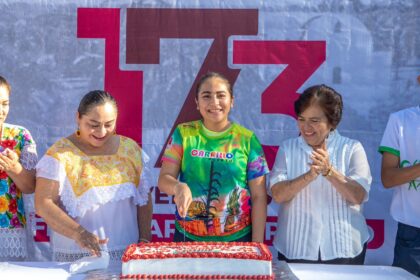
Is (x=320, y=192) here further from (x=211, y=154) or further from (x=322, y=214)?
(x=211, y=154)

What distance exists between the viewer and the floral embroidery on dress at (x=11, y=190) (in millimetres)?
2443

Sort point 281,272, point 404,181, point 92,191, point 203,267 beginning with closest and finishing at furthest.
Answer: point 203,267 < point 281,272 < point 92,191 < point 404,181

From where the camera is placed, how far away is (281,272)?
5.97ft

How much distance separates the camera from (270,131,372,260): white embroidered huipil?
2361mm

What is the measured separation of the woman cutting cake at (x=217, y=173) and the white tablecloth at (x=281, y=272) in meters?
0.42

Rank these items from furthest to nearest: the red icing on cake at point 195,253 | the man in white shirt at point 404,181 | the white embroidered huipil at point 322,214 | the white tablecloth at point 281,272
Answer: the man in white shirt at point 404,181 → the white embroidered huipil at point 322,214 → the white tablecloth at point 281,272 → the red icing on cake at point 195,253

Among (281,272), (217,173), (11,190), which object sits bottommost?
(281,272)

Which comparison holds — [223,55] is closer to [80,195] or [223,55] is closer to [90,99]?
[90,99]

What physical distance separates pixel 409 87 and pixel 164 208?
139cm

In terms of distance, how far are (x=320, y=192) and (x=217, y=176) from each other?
42 cm

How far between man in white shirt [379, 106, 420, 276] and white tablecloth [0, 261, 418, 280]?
2.32 ft

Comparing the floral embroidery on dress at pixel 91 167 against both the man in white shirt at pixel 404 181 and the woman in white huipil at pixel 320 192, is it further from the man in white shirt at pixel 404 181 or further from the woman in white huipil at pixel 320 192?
the man in white shirt at pixel 404 181

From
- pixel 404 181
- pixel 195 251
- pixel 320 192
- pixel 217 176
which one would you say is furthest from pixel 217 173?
pixel 404 181

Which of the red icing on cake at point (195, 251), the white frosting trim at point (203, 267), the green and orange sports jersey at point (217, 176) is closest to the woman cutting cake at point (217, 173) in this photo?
the green and orange sports jersey at point (217, 176)
